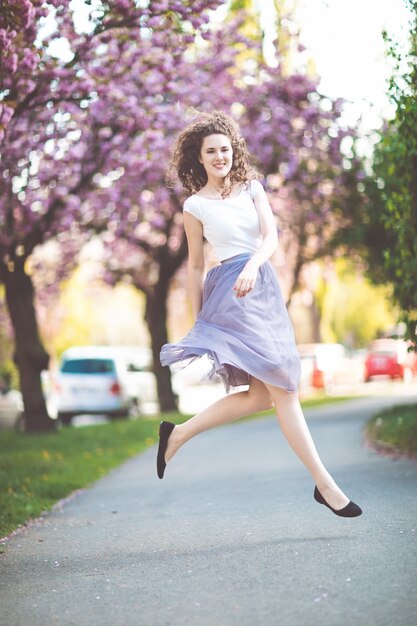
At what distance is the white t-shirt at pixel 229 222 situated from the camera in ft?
16.9

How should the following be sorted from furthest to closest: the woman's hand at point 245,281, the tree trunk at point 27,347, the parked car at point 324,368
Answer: the parked car at point 324,368, the tree trunk at point 27,347, the woman's hand at point 245,281

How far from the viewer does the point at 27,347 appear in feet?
57.3

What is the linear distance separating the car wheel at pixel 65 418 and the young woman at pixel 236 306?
1906 cm

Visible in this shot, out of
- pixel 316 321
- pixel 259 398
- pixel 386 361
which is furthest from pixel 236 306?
pixel 316 321

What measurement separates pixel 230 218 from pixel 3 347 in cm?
3656

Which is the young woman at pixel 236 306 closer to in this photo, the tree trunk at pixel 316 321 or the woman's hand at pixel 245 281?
the woman's hand at pixel 245 281

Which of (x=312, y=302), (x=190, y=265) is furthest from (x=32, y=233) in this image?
(x=312, y=302)

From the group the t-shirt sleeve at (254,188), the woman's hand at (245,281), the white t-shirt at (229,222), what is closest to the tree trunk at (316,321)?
the t-shirt sleeve at (254,188)

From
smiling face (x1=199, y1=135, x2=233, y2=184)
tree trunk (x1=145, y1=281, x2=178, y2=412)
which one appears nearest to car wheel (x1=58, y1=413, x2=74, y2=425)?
tree trunk (x1=145, y1=281, x2=178, y2=412)

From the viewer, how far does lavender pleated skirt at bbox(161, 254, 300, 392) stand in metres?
4.96

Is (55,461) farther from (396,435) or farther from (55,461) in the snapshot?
(396,435)

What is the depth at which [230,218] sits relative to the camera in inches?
202

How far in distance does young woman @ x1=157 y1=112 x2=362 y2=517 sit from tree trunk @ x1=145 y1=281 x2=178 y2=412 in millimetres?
18032

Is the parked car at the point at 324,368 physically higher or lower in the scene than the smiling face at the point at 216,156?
lower
